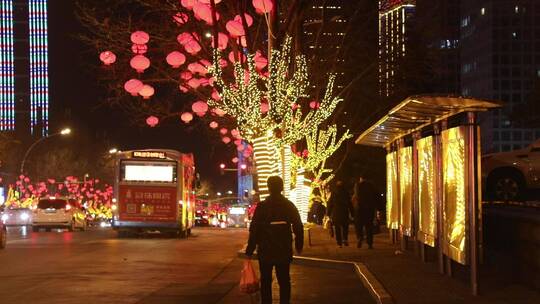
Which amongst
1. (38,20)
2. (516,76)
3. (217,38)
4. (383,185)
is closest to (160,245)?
(217,38)

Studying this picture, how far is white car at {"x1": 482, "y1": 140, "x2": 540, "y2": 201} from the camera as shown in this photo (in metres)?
22.4

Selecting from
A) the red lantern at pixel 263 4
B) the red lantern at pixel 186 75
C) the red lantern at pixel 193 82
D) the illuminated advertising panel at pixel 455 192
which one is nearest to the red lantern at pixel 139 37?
the red lantern at pixel 263 4

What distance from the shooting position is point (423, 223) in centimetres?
1556

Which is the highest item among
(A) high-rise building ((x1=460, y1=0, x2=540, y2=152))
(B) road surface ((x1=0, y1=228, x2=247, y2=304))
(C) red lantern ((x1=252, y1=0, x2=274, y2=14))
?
(A) high-rise building ((x1=460, y1=0, x2=540, y2=152))

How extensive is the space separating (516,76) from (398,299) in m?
155

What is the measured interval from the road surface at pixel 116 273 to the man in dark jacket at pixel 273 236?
10.5 ft

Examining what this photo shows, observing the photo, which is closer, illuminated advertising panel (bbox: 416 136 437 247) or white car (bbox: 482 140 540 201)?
illuminated advertising panel (bbox: 416 136 437 247)

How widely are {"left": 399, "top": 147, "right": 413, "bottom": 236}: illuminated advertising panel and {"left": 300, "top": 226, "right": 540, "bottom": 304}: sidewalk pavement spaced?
72 cm

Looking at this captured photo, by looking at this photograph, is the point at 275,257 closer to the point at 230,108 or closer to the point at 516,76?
the point at 230,108

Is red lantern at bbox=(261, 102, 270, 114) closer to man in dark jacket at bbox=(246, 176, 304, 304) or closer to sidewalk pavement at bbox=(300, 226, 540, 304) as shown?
sidewalk pavement at bbox=(300, 226, 540, 304)

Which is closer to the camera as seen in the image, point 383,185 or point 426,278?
point 426,278

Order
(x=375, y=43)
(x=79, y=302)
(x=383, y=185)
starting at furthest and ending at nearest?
(x=383, y=185)
(x=375, y=43)
(x=79, y=302)

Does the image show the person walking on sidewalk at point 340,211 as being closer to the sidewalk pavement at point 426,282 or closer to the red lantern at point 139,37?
the sidewalk pavement at point 426,282

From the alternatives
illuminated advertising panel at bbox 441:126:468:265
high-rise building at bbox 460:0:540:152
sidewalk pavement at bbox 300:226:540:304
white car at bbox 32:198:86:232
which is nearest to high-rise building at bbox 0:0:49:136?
high-rise building at bbox 460:0:540:152
